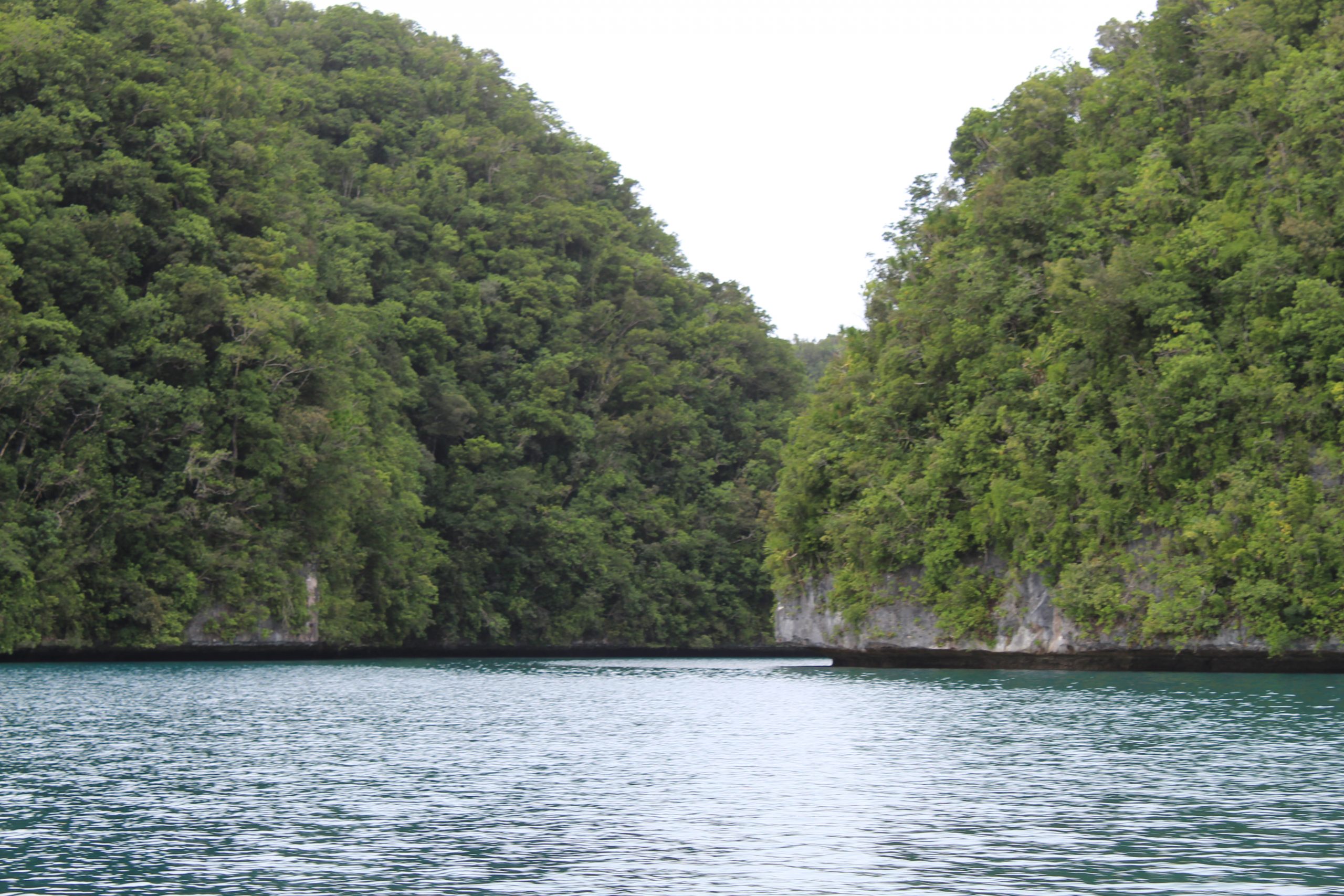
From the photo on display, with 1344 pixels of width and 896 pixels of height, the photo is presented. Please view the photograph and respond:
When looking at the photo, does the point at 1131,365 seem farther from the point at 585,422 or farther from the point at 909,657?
the point at 585,422

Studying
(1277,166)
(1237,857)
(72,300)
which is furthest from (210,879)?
(72,300)

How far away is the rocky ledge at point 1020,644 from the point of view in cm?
3916

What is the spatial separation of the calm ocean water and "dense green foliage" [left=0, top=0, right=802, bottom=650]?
18578 mm

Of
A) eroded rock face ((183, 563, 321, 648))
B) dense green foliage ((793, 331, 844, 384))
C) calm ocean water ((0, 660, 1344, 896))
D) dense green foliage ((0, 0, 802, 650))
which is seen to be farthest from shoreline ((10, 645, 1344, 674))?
dense green foliage ((793, 331, 844, 384))

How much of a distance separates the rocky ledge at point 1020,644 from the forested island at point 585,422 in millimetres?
279

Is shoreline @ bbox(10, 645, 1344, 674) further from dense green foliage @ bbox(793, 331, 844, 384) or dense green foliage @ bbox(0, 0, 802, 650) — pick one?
dense green foliage @ bbox(793, 331, 844, 384)

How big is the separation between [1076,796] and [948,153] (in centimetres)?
4293

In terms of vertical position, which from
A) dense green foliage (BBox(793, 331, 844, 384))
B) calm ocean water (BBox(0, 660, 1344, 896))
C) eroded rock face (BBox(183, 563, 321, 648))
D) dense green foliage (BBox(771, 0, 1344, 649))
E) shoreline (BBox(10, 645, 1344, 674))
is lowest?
calm ocean water (BBox(0, 660, 1344, 896))

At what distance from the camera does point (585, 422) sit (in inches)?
3115

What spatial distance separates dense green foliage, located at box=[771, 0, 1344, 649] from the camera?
127 feet

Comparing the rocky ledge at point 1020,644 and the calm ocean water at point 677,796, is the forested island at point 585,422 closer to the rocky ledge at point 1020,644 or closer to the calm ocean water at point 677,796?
the rocky ledge at point 1020,644

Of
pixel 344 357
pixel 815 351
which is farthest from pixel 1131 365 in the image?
pixel 815 351

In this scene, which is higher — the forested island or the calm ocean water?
the forested island

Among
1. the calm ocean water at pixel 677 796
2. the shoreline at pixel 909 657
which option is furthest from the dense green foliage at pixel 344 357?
the calm ocean water at pixel 677 796
